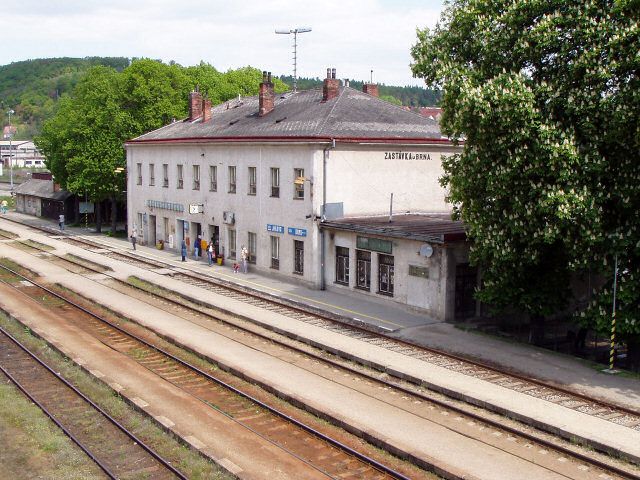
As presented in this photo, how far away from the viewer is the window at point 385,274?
91.5ft

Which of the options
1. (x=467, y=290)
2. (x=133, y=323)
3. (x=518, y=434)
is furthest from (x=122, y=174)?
(x=518, y=434)

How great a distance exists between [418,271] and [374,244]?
2781 mm

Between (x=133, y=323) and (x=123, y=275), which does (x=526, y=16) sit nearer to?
(x=133, y=323)

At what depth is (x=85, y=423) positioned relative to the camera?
15.5m

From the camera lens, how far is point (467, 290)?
85.2 ft

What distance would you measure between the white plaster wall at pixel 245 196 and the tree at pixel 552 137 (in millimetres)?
11464

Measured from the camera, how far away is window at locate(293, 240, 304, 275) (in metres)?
32.6

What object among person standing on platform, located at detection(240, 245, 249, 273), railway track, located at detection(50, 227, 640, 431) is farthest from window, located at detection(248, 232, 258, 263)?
railway track, located at detection(50, 227, 640, 431)

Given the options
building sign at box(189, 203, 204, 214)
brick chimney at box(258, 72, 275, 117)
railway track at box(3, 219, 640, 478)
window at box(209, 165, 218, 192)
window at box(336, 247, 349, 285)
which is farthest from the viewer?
building sign at box(189, 203, 204, 214)

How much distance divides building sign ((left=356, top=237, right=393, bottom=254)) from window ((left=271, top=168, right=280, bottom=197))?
20.2ft

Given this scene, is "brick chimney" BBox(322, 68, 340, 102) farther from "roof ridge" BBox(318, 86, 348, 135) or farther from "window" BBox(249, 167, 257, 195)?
"window" BBox(249, 167, 257, 195)

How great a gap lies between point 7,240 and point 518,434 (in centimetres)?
4531

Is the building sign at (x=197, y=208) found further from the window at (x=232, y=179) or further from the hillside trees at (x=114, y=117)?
the hillside trees at (x=114, y=117)

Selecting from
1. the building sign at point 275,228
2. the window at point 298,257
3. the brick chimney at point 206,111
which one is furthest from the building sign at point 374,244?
the brick chimney at point 206,111
